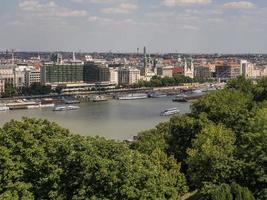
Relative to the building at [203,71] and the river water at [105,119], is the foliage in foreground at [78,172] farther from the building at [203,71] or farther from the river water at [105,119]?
the building at [203,71]

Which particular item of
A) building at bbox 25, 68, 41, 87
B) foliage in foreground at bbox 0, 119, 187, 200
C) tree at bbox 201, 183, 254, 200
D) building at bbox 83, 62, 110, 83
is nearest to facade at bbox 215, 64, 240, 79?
building at bbox 83, 62, 110, 83

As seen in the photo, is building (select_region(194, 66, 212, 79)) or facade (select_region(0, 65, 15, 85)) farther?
building (select_region(194, 66, 212, 79))

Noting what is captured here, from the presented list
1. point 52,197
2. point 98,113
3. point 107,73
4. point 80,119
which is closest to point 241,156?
point 52,197

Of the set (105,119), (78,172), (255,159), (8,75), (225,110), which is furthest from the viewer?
(8,75)

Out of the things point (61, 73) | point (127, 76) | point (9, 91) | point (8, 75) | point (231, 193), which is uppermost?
point (61, 73)

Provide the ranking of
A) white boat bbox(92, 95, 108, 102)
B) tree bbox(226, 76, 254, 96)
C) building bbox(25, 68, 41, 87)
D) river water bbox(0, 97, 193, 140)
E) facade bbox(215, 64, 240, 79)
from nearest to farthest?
tree bbox(226, 76, 254, 96) → river water bbox(0, 97, 193, 140) → white boat bbox(92, 95, 108, 102) → building bbox(25, 68, 41, 87) → facade bbox(215, 64, 240, 79)

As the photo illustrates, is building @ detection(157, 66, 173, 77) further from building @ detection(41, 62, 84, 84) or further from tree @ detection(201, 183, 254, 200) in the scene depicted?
tree @ detection(201, 183, 254, 200)

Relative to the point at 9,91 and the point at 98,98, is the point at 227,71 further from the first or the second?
the point at 9,91

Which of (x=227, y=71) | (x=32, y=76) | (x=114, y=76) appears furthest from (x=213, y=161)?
(x=227, y=71)

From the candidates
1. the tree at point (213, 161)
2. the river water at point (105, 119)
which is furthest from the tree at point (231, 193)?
the river water at point (105, 119)

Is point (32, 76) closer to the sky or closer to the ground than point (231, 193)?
closer to the sky

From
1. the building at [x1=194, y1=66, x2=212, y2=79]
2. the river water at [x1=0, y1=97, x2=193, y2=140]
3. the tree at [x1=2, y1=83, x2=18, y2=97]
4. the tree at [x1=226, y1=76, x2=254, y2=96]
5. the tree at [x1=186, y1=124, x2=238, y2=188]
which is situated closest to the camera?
the tree at [x1=186, y1=124, x2=238, y2=188]
